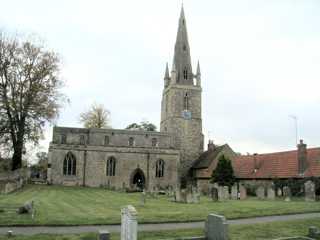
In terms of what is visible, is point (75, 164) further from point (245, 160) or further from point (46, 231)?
point (46, 231)

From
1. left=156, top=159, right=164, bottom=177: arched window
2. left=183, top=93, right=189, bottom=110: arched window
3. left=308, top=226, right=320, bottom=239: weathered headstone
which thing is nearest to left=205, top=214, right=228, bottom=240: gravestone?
left=308, top=226, right=320, bottom=239: weathered headstone

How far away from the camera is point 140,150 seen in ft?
156

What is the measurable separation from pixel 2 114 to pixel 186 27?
3397cm

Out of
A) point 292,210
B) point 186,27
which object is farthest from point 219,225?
point 186,27

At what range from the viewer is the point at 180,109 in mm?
53188

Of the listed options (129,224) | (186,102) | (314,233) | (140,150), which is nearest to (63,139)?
(140,150)

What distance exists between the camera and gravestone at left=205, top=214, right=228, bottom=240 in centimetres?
958

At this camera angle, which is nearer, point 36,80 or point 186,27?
point 36,80

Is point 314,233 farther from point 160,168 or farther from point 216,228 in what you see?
point 160,168

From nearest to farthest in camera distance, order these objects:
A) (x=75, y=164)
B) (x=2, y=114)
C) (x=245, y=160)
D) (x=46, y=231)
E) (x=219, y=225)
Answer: (x=219, y=225) → (x=46, y=231) → (x=2, y=114) → (x=245, y=160) → (x=75, y=164)

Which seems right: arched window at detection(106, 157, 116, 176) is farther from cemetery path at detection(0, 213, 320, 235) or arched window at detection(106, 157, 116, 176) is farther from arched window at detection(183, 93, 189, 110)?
cemetery path at detection(0, 213, 320, 235)

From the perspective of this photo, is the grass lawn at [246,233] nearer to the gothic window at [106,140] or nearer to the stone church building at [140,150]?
the stone church building at [140,150]

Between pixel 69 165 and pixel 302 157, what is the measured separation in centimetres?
2694

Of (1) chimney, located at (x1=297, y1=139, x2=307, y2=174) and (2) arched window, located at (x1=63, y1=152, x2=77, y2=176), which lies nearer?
(1) chimney, located at (x1=297, y1=139, x2=307, y2=174)
